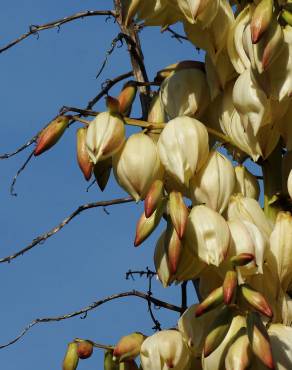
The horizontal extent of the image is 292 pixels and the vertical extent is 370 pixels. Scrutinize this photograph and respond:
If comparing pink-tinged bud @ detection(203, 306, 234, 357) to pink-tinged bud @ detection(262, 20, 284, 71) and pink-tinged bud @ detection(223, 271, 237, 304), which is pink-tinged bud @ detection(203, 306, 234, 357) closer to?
pink-tinged bud @ detection(223, 271, 237, 304)

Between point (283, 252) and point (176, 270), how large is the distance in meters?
0.16

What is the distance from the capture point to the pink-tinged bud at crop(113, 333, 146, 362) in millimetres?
1580

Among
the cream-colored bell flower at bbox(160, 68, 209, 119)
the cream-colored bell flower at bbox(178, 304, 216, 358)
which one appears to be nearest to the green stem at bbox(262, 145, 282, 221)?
the cream-colored bell flower at bbox(160, 68, 209, 119)

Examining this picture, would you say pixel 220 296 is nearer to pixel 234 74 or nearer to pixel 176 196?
pixel 176 196

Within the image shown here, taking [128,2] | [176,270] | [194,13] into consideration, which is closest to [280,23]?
[194,13]

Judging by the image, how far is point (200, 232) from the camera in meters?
1.47

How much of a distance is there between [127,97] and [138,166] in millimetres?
158

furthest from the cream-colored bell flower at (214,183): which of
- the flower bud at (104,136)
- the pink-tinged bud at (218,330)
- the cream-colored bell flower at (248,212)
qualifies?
the pink-tinged bud at (218,330)

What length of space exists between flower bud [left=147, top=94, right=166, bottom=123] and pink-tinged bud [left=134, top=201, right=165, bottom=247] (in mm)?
260

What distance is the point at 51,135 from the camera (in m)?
1.60

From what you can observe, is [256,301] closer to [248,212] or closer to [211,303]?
[211,303]

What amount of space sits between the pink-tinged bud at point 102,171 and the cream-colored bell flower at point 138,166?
0.02 m

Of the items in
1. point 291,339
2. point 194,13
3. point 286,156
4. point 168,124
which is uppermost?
point 194,13

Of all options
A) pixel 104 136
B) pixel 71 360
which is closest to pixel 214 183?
pixel 104 136
